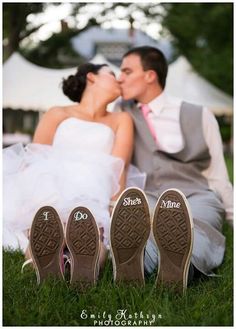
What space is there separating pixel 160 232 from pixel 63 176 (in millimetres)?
758

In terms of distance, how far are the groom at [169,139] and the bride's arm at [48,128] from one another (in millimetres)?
429

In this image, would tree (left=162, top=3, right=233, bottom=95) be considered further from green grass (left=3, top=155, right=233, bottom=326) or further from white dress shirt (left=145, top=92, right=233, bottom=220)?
green grass (left=3, top=155, right=233, bottom=326)

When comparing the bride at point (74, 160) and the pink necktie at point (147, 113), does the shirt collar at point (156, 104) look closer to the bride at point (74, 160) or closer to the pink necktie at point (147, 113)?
the pink necktie at point (147, 113)

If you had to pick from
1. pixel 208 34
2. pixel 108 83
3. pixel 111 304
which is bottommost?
pixel 111 304

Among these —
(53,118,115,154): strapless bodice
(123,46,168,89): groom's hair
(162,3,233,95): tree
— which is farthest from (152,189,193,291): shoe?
(162,3,233,95): tree

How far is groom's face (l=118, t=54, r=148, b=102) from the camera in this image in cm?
277

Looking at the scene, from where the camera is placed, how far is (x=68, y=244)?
1812mm

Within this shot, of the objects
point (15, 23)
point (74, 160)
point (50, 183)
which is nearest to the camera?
point (50, 183)

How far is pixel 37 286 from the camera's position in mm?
1843

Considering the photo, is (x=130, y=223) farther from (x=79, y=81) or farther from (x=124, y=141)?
(x=79, y=81)

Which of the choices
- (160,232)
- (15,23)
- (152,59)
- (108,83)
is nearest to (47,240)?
(160,232)

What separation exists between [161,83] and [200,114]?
0.31 m

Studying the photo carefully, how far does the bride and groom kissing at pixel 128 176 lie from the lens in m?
1.76

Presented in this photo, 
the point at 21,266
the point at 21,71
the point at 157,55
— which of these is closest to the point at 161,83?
the point at 157,55
